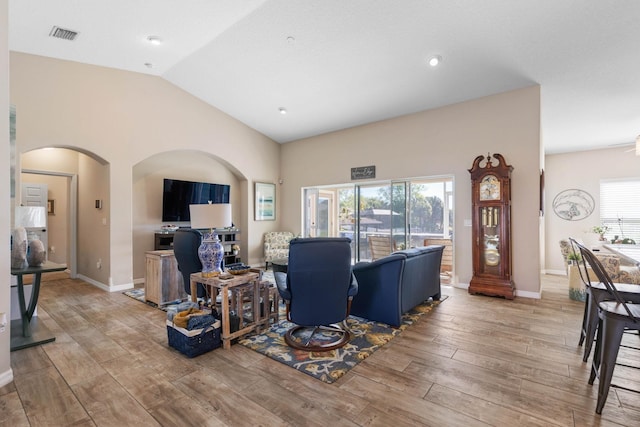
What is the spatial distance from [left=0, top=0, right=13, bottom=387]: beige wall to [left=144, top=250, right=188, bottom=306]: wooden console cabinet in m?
1.95

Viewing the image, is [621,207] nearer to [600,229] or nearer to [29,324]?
[600,229]

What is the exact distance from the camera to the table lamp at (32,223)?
312cm

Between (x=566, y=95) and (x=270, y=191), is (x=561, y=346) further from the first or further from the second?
(x=270, y=191)

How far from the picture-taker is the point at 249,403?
2.10 m

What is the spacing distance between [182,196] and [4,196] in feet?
13.4

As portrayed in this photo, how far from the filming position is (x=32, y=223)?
10.3 feet

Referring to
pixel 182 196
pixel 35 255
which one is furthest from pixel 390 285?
pixel 182 196

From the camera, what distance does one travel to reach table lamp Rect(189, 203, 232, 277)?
3209mm

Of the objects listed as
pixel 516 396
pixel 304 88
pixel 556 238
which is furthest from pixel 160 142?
pixel 556 238

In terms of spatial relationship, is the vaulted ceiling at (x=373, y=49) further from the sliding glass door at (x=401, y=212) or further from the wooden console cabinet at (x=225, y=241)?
the wooden console cabinet at (x=225, y=241)

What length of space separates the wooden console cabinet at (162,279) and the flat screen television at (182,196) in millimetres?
1838

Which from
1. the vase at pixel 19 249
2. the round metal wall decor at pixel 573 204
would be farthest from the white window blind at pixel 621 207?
the vase at pixel 19 249

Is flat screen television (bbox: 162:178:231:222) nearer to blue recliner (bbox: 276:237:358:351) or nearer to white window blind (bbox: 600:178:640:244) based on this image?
blue recliner (bbox: 276:237:358:351)

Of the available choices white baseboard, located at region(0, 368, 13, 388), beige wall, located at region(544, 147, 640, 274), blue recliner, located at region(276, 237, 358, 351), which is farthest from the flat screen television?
beige wall, located at region(544, 147, 640, 274)
